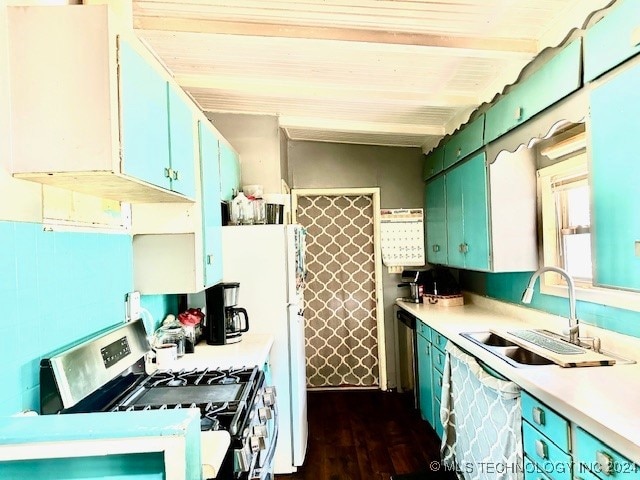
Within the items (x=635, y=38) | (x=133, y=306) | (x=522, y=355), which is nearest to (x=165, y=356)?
(x=133, y=306)

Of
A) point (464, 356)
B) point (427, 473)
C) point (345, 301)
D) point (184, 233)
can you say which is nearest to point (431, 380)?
point (427, 473)

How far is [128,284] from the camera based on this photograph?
1.90 meters

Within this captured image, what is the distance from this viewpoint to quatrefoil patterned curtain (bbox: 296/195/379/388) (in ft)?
13.6

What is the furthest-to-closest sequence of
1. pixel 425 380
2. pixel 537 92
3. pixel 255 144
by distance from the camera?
1. pixel 255 144
2. pixel 425 380
3. pixel 537 92

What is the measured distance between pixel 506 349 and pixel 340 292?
6.99 feet

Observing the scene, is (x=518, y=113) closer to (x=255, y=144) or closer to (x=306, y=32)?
(x=306, y=32)

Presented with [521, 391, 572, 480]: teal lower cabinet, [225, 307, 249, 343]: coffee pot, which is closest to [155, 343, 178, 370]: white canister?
[225, 307, 249, 343]: coffee pot

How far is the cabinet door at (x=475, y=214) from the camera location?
8.80 feet

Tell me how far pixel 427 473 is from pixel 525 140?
2068 mm

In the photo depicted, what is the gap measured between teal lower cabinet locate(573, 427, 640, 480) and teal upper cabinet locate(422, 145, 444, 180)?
8.03ft

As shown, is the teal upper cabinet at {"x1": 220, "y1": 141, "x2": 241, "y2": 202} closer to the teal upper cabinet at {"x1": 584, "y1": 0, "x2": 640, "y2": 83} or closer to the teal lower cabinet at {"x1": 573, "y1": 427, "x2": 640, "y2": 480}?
the teal upper cabinet at {"x1": 584, "y1": 0, "x2": 640, "y2": 83}

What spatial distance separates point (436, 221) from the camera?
12.0 ft

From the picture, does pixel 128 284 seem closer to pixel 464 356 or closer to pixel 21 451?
pixel 21 451

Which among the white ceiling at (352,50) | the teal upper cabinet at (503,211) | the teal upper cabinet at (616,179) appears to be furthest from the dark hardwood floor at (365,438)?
the white ceiling at (352,50)
